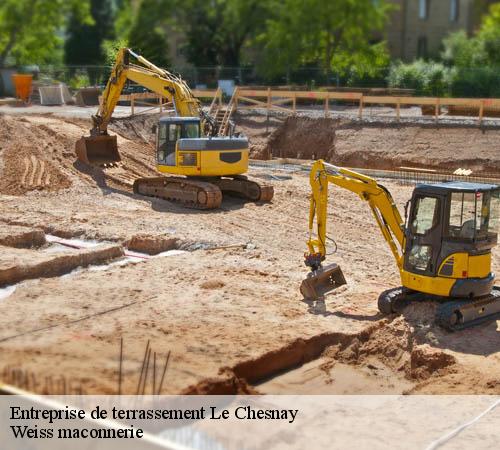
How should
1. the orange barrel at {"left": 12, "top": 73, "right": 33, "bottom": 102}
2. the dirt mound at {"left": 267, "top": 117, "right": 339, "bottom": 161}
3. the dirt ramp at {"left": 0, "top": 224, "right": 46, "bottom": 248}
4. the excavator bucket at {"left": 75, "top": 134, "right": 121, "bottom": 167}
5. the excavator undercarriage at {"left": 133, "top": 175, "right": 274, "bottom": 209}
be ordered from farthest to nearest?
the orange barrel at {"left": 12, "top": 73, "right": 33, "bottom": 102}
the dirt mound at {"left": 267, "top": 117, "right": 339, "bottom": 161}
the excavator bucket at {"left": 75, "top": 134, "right": 121, "bottom": 167}
the excavator undercarriage at {"left": 133, "top": 175, "right": 274, "bottom": 209}
the dirt ramp at {"left": 0, "top": 224, "right": 46, "bottom": 248}

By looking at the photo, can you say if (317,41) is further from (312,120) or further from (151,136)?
(151,136)

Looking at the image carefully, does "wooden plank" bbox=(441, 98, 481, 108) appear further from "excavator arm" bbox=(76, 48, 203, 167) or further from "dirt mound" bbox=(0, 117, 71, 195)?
"dirt mound" bbox=(0, 117, 71, 195)

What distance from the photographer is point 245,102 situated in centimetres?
3703

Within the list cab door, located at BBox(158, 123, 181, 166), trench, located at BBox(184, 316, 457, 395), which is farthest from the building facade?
trench, located at BBox(184, 316, 457, 395)

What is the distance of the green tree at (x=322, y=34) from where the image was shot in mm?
42875

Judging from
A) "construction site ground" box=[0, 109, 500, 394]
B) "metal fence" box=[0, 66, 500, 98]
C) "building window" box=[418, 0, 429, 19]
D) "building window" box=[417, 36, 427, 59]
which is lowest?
"construction site ground" box=[0, 109, 500, 394]

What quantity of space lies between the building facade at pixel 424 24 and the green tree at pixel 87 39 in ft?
62.5

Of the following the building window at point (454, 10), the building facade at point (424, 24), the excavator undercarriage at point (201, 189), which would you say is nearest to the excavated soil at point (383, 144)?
the excavator undercarriage at point (201, 189)

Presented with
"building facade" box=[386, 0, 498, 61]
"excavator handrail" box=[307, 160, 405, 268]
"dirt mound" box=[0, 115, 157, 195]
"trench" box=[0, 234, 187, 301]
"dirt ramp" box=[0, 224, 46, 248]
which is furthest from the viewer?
"building facade" box=[386, 0, 498, 61]

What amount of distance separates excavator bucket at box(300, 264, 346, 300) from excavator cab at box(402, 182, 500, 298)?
1.76 m

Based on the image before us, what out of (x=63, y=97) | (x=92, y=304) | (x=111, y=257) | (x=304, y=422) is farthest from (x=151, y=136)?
(x=304, y=422)

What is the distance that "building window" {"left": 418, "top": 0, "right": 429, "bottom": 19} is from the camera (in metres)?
51.5

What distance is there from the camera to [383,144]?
102ft

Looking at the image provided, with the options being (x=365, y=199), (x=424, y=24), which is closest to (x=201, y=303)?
(x=365, y=199)
